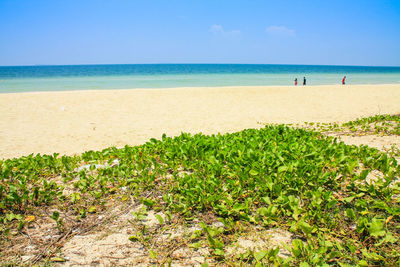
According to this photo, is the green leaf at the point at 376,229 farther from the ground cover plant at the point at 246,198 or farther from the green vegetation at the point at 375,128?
the green vegetation at the point at 375,128

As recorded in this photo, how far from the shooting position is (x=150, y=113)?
13352 mm

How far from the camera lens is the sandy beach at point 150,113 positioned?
8.90 m

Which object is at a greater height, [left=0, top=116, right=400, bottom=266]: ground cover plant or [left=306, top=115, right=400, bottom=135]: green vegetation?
[left=306, top=115, right=400, bottom=135]: green vegetation

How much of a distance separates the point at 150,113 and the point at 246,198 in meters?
11.1

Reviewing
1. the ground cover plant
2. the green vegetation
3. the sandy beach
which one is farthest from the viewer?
the sandy beach

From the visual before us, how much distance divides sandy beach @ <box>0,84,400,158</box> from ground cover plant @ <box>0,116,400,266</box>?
4.80 meters

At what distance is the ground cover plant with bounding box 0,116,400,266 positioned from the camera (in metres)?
2.07

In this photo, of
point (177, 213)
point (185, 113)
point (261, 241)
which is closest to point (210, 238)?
point (261, 241)

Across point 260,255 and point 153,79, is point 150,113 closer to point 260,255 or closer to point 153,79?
point 260,255

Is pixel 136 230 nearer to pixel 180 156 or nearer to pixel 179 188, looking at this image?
pixel 179 188

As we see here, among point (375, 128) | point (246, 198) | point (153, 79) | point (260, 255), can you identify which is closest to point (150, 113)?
point (375, 128)

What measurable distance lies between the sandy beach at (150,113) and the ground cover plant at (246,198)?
15.7 feet

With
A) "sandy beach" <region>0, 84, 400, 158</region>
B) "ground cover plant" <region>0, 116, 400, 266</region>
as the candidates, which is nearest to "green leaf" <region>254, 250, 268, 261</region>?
"ground cover plant" <region>0, 116, 400, 266</region>

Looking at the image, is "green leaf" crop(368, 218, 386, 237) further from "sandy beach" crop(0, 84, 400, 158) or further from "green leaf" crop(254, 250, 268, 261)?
"sandy beach" crop(0, 84, 400, 158)
